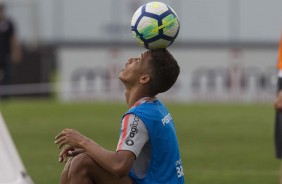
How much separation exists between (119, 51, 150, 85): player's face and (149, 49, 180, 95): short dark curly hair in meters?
0.04

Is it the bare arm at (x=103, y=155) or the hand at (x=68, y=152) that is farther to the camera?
the hand at (x=68, y=152)

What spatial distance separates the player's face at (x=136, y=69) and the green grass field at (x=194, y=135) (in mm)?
4196

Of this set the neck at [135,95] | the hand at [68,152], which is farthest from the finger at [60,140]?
the neck at [135,95]

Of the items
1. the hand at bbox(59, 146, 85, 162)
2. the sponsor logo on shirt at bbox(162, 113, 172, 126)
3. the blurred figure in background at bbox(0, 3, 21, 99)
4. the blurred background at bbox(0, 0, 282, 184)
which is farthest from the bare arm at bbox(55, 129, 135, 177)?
the blurred figure in background at bbox(0, 3, 21, 99)

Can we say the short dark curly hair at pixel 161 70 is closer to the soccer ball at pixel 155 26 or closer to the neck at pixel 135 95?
the neck at pixel 135 95

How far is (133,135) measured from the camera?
6.55 meters

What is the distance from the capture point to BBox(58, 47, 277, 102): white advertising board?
2758cm

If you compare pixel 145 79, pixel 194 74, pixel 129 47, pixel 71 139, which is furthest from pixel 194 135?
pixel 129 47

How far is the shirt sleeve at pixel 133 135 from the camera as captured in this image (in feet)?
21.5

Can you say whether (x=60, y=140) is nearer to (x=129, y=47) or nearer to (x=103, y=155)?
(x=103, y=155)

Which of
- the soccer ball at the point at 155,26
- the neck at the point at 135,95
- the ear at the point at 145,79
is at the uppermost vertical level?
the soccer ball at the point at 155,26

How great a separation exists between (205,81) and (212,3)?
4995 millimetres

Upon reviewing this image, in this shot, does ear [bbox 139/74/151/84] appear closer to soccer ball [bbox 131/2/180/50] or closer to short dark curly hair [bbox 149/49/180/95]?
short dark curly hair [bbox 149/49/180/95]

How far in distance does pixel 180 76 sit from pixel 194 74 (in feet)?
5.06
